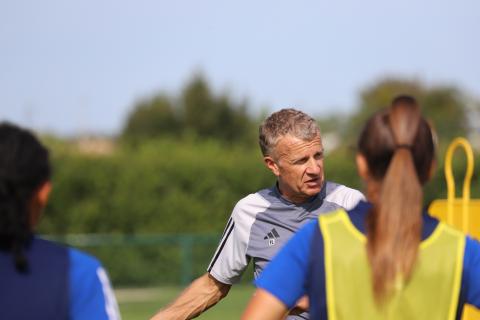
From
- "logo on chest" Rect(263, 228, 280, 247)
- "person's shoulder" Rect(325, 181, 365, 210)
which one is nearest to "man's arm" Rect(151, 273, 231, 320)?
"logo on chest" Rect(263, 228, 280, 247)

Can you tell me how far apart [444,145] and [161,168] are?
11.6 meters

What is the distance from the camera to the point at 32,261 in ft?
10.3

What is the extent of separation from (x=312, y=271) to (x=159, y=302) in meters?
15.8

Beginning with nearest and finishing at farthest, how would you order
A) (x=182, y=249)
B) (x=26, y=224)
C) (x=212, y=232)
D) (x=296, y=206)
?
(x=26, y=224) < (x=296, y=206) < (x=182, y=249) < (x=212, y=232)

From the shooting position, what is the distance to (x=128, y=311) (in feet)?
55.7

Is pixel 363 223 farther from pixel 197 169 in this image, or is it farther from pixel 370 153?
pixel 197 169

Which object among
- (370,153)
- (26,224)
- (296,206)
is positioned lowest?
(296,206)

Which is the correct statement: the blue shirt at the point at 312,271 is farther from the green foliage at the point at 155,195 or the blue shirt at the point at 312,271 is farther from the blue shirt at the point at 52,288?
the green foliage at the point at 155,195

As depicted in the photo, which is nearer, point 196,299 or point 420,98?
point 196,299

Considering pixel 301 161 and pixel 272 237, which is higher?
pixel 301 161

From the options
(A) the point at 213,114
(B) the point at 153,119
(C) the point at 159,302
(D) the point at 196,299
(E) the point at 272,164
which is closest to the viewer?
(D) the point at 196,299

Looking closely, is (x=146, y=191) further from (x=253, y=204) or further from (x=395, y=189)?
(x=395, y=189)

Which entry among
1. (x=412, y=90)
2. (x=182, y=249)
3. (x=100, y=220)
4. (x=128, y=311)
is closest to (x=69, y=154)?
(x=100, y=220)

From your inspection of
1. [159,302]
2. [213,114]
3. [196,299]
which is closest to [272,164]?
[196,299]
